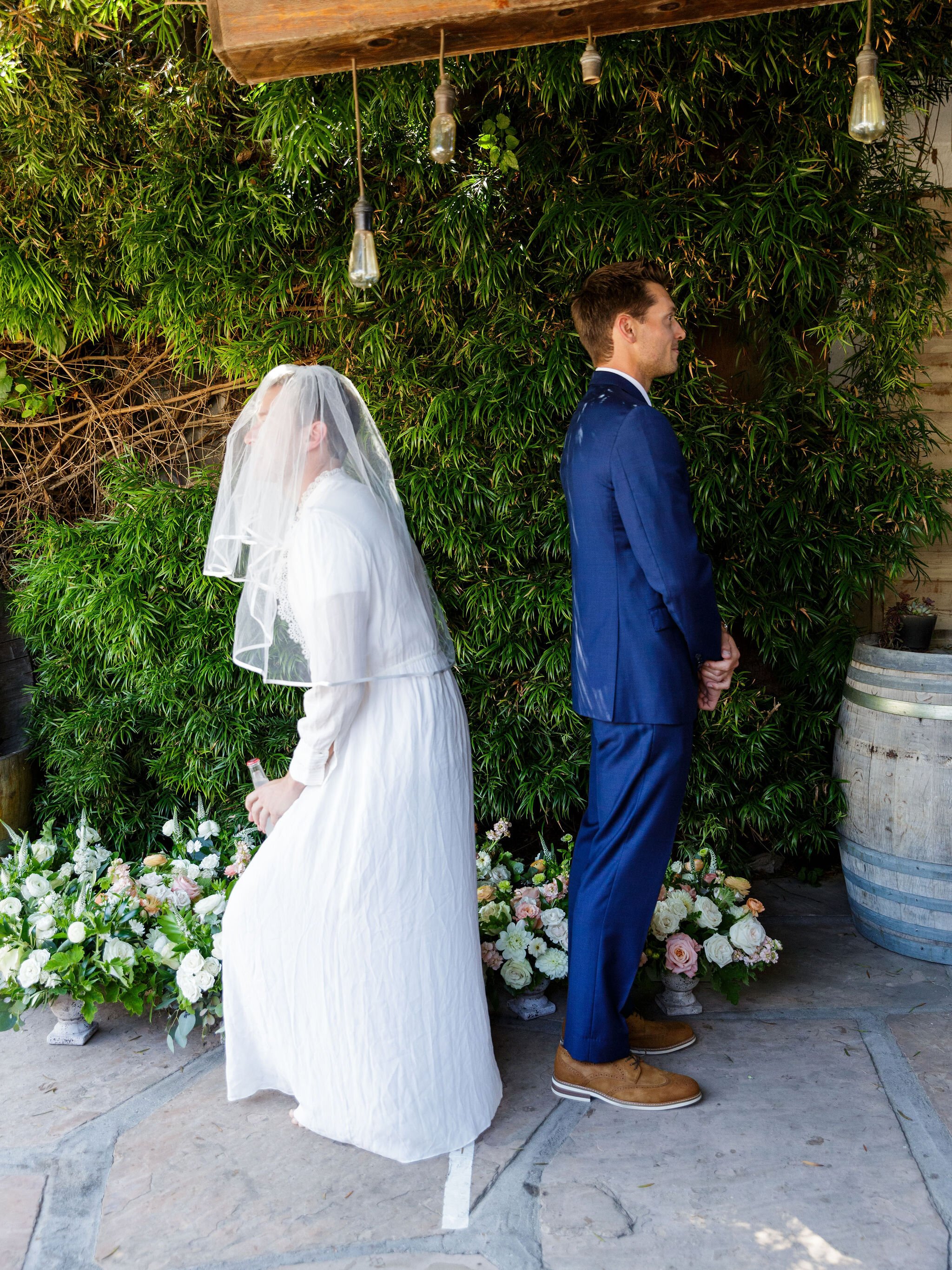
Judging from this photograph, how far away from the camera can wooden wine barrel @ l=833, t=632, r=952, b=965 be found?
3031 millimetres

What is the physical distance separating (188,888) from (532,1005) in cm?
112

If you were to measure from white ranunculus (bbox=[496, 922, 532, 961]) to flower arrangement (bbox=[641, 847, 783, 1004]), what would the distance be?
35cm

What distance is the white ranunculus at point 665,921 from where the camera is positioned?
2.90 meters

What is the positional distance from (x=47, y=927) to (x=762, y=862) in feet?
8.72

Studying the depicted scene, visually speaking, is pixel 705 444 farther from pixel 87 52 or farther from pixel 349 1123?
pixel 87 52

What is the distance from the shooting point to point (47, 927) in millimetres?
2846

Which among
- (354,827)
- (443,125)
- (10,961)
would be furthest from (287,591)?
(10,961)

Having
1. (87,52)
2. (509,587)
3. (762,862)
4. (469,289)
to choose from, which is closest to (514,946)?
(509,587)

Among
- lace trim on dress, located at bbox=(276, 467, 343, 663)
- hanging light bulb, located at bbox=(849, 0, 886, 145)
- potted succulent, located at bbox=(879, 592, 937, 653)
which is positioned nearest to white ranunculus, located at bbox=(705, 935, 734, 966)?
potted succulent, located at bbox=(879, 592, 937, 653)

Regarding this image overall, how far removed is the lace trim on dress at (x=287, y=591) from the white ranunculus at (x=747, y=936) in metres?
1.55

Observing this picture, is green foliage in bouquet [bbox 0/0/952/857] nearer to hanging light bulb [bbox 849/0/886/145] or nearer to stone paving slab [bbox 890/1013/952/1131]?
stone paving slab [bbox 890/1013/952/1131]

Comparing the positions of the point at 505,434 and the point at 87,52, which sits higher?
the point at 87,52

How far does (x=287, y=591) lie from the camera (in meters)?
2.26

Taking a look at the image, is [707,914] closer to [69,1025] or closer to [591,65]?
[69,1025]
